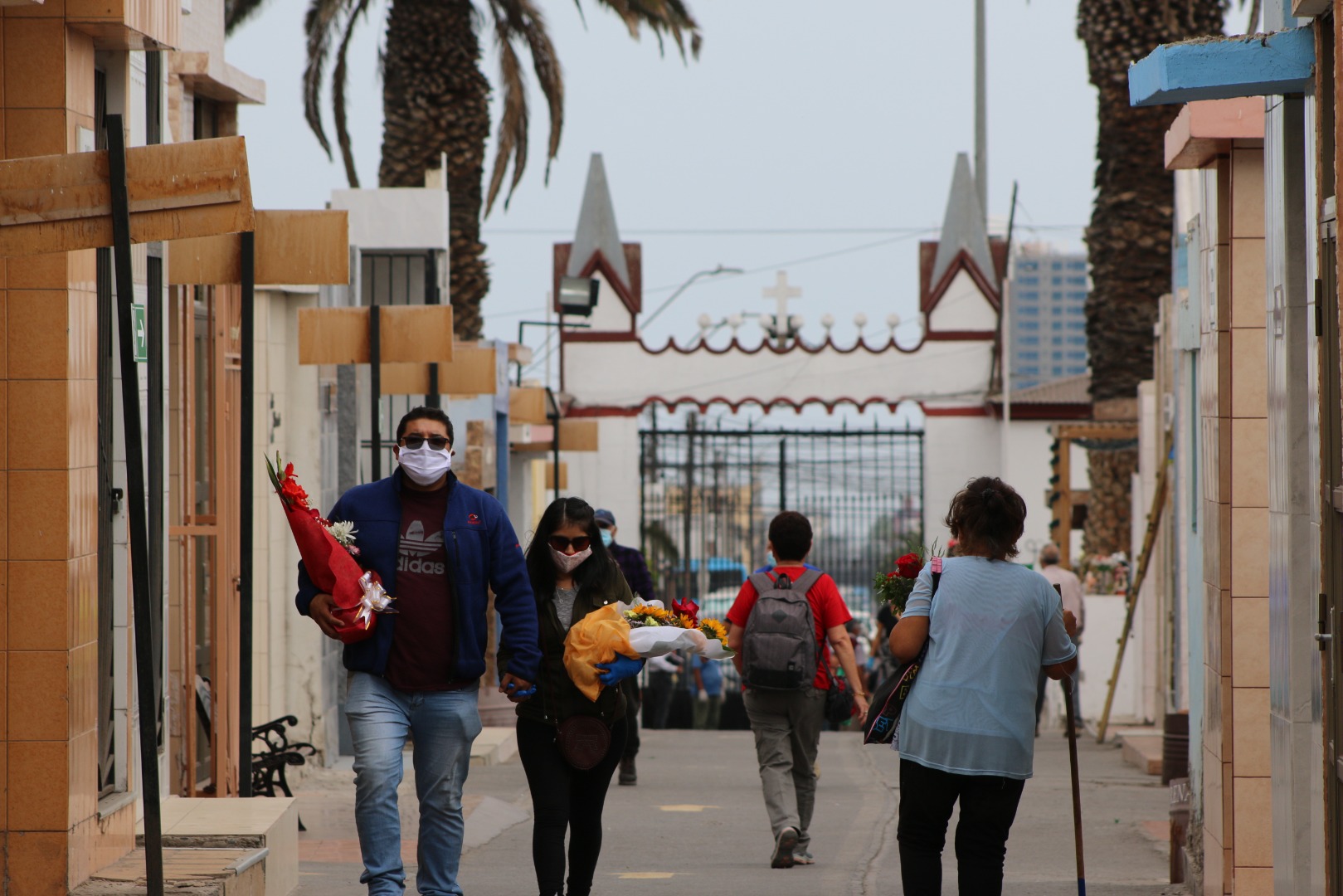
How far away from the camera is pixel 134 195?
4.89 meters

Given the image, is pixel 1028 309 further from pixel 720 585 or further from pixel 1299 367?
pixel 1299 367

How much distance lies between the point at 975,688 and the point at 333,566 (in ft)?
6.51

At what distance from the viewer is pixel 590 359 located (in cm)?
3078

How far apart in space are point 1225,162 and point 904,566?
6.74 ft

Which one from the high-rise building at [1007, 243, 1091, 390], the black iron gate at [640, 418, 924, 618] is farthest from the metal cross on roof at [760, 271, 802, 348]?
the high-rise building at [1007, 243, 1091, 390]

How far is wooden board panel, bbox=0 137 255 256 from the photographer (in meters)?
4.89

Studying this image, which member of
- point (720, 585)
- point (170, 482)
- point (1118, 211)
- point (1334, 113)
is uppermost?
point (1118, 211)

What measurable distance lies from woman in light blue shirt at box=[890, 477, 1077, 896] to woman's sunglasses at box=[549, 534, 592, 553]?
1323mm

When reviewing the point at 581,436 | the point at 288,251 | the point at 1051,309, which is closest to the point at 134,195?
the point at 288,251

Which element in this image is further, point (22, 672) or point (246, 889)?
point (246, 889)

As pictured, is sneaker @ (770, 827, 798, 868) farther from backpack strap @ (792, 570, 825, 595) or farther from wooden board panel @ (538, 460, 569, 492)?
wooden board panel @ (538, 460, 569, 492)

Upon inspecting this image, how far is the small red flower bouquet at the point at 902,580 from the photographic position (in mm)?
5934

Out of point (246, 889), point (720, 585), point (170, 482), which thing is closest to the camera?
point (246, 889)

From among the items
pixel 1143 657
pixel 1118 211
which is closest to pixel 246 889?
pixel 1143 657
